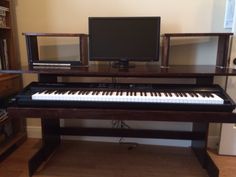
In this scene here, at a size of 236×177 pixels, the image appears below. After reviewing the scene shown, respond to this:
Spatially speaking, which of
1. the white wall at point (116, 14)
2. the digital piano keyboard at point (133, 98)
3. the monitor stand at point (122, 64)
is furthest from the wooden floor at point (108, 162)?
the monitor stand at point (122, 64)

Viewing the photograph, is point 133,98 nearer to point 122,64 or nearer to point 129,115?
point 129,115

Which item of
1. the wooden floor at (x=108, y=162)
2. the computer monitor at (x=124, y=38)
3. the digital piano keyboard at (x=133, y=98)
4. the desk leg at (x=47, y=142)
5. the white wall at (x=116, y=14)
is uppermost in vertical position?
the white wall at (x=116, y=14)

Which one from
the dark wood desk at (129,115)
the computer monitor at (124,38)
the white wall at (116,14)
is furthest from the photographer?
the white wall at (116,14)

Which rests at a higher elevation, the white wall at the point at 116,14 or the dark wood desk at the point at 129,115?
the white wall at the point at 116,14

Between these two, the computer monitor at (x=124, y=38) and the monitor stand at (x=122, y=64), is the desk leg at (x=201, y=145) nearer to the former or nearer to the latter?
the computer monitor at (x=124, y=38)

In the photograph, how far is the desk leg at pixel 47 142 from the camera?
1837 mm

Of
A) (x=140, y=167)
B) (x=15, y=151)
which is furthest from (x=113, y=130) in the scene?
(x=15, y=151)

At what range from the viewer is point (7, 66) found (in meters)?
2.12

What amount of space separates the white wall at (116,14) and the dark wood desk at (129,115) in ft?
1.10

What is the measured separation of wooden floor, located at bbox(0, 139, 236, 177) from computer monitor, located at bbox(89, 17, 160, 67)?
0.92m

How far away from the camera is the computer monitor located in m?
1.82

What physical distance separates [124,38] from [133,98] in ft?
1.94

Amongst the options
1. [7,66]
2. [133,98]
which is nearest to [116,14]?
[133,98]

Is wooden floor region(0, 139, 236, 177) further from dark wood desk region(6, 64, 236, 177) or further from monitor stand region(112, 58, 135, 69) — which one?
monitor stand region(112, 58, 135, 69)
